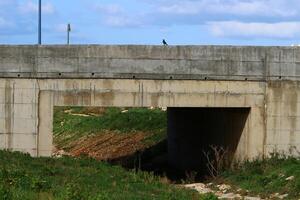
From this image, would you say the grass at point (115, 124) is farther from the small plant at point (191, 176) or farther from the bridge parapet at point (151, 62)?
the bridge parapet at point (151, 62)

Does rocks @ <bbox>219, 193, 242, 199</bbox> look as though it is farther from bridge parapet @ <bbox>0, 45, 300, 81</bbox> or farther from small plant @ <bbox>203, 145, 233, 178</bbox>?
bridge parapet @ <bbox>0, 45, 300, 81</bbox>

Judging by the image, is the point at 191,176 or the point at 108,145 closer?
the point at 191,176

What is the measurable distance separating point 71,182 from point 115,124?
2251 cm

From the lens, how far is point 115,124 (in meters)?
37.4

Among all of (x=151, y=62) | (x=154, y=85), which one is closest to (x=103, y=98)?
(x=154, y=85)

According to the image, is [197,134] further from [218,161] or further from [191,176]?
[218,161]

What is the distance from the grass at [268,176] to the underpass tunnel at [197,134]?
Answer: 226 centimetres

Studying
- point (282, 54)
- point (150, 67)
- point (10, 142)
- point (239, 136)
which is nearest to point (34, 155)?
point (10, 142)

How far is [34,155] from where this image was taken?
20.1m

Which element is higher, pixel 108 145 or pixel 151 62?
pixel 151 62

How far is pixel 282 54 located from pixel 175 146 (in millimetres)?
7917

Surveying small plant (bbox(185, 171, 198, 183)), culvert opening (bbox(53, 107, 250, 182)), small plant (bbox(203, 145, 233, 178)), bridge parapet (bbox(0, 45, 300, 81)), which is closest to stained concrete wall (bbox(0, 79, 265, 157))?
bridge parapet (bbox(0, 45, 300, 81))

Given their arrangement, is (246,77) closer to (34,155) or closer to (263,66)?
(263,66)

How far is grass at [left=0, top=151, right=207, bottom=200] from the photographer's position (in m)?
11.5
